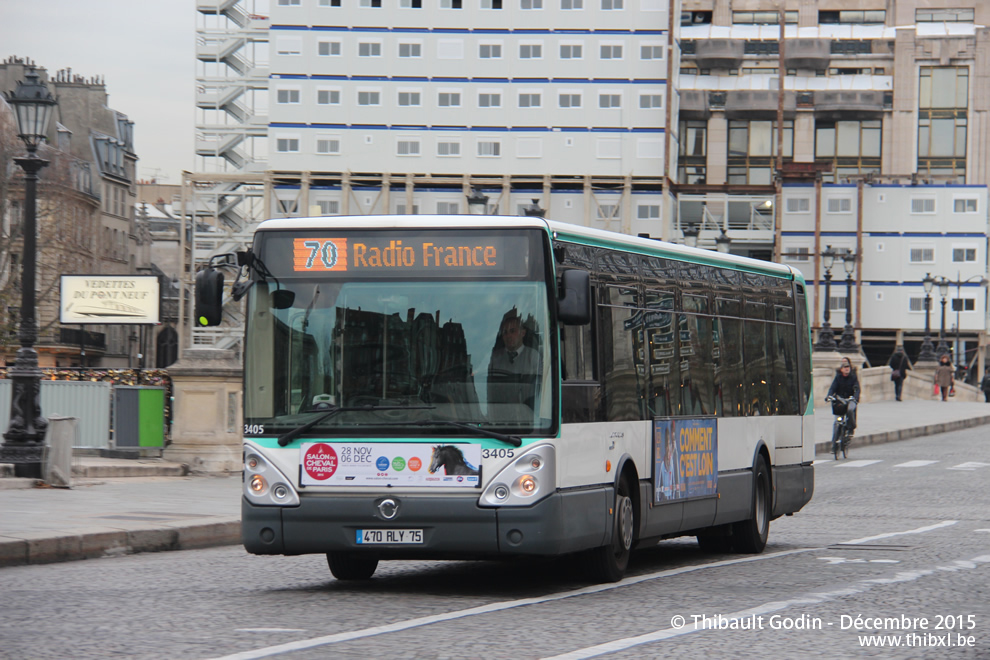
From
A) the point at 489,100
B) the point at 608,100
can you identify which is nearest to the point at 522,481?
the point at 489,100

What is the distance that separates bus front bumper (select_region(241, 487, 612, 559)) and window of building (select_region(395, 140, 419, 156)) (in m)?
77.3

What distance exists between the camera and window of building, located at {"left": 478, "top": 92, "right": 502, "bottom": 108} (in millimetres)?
86688

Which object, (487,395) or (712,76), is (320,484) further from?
(712,76)

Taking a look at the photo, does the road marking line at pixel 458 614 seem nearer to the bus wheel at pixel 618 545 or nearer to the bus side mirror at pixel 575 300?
the bus wheel at pixel 618 545

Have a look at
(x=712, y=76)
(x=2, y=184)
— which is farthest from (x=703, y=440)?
(x=712, y=76)

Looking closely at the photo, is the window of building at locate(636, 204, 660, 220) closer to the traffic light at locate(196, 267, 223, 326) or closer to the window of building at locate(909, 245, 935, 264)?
the window of building at locate(909, 245, 935, 264)

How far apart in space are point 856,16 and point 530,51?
25.4m

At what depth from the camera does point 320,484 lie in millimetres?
10508

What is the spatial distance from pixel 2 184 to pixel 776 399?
42183 mm

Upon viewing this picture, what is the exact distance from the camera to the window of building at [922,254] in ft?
303

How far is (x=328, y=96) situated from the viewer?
87.4 meters

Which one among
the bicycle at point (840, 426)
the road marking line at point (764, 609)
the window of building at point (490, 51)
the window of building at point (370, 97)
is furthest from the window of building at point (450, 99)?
the road marking line at point (764, 609)

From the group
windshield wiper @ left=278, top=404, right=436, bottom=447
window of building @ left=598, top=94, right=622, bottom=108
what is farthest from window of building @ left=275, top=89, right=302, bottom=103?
windshield wiper @ left=278, top=404, right=436, bottom=447

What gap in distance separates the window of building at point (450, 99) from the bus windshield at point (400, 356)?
Result: 7697 cm
